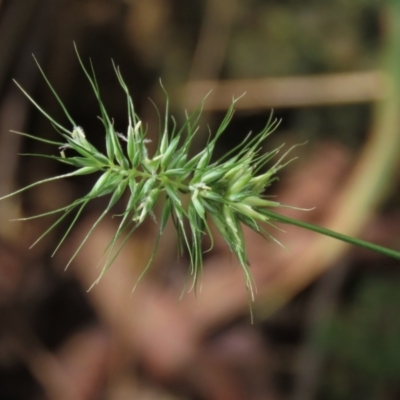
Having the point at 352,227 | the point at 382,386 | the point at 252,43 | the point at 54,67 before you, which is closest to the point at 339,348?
the point at 382,386

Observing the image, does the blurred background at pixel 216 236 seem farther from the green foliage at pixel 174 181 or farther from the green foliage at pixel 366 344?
the green foliage at pixel 174 181

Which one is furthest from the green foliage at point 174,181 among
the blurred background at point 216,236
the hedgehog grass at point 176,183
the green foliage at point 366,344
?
the green foliage at point 366,344

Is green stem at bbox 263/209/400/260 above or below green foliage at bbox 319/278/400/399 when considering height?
above

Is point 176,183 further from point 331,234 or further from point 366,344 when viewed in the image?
point 366,344

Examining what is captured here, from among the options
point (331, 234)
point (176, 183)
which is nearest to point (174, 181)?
point (176, 183)

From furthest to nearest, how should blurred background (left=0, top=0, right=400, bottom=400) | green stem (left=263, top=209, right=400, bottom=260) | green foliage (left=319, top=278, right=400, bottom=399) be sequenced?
blurred background (left=0, top=0, right=400, bottom=400), green foliage (left=319, top=278, right=400, bottom=399), green stem (left=263, top=209, right=400, bottom=260)

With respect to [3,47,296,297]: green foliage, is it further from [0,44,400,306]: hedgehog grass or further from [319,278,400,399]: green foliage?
[319,278,400,399]: green foliage

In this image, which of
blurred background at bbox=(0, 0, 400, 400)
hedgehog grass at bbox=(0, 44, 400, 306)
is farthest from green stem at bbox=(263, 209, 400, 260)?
blurred background at bbox=(0, 0, 400, 400)

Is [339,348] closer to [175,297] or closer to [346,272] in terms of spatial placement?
[346,272]
